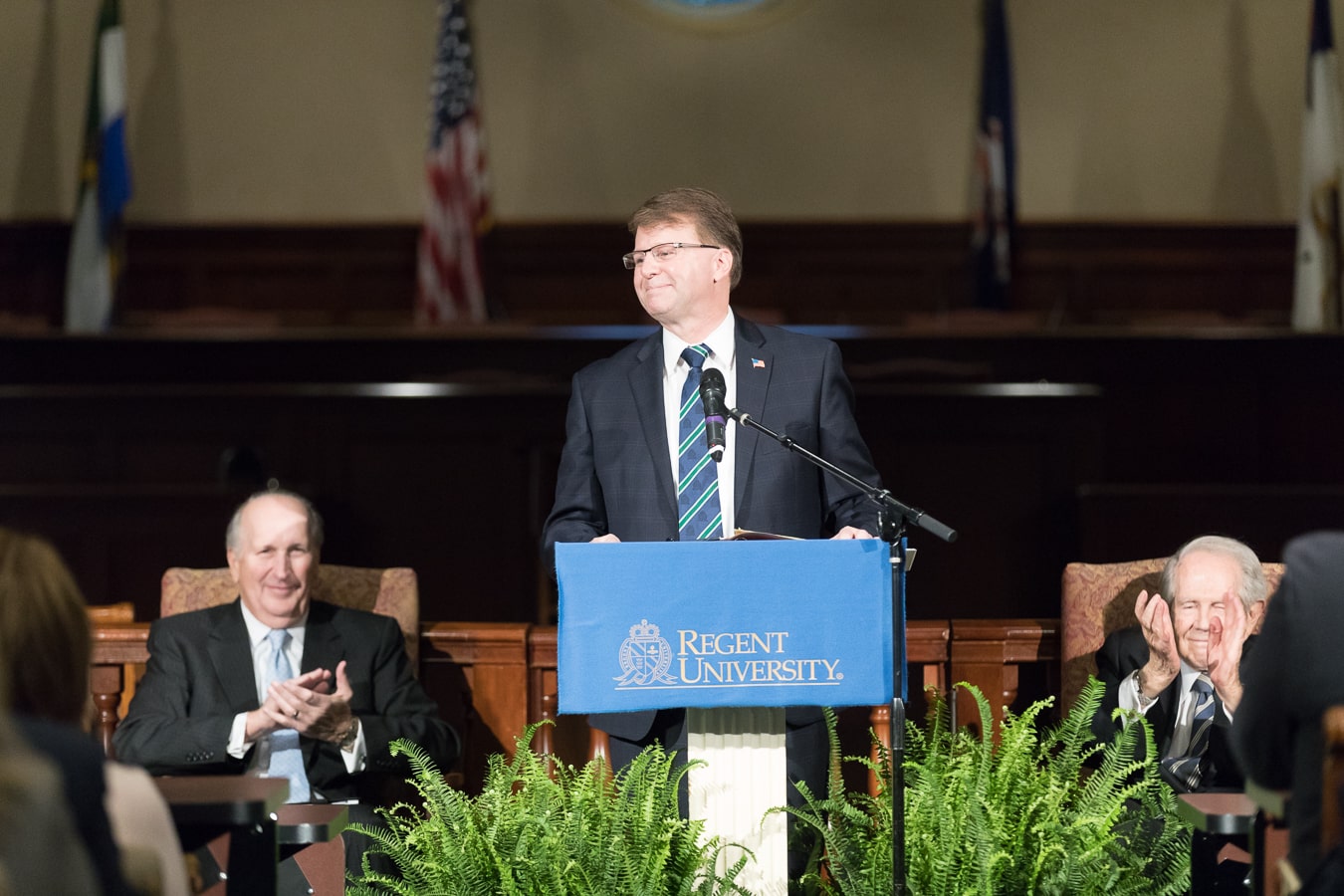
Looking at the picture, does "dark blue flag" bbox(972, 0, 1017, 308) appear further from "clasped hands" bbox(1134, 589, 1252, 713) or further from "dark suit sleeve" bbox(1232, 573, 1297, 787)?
"dark suit sleeve" bbox(1232, 573, 1297, 787)

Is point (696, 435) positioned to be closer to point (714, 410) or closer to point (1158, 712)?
point (714, 410)

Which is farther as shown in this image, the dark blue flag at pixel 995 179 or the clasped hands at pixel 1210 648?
the dark blue flag at pixel 995 179

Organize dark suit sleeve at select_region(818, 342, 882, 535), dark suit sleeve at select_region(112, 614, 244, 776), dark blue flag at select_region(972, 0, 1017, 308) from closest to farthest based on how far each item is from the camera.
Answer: dark suit sleeve at select_region(818, 342, 882, 535) < dark suit sleeve at select_region(112, 614, 244, 776) < dark blue flag at select_region(972, 0, 1017, 308)

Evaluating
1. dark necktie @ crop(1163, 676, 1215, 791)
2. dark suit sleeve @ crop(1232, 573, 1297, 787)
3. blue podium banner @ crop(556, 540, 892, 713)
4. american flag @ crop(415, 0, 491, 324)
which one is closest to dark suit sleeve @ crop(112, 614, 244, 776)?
blue podium banner @ crop(556, 540, 892, 713)

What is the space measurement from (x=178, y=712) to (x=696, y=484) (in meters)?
1.32

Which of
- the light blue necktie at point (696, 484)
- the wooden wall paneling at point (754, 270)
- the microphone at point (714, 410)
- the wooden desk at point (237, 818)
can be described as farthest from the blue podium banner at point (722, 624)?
the wooden wall paneling at point (754, 270)

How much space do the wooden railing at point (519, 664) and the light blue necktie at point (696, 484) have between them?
93 centimetres

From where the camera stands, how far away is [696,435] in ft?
9.48

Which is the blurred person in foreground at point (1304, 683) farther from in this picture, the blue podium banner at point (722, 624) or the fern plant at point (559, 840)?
the fern plant at point (559, 840)

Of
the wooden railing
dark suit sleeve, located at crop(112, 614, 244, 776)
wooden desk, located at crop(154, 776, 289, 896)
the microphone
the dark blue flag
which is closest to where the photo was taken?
wooden desk, located at crop(154, 776, 289, 896)

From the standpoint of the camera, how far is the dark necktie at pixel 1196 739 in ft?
10.2

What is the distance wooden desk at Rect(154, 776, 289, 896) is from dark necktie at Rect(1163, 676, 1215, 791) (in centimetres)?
185

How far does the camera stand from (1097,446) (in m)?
6.49

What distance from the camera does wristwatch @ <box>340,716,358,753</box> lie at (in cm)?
325
